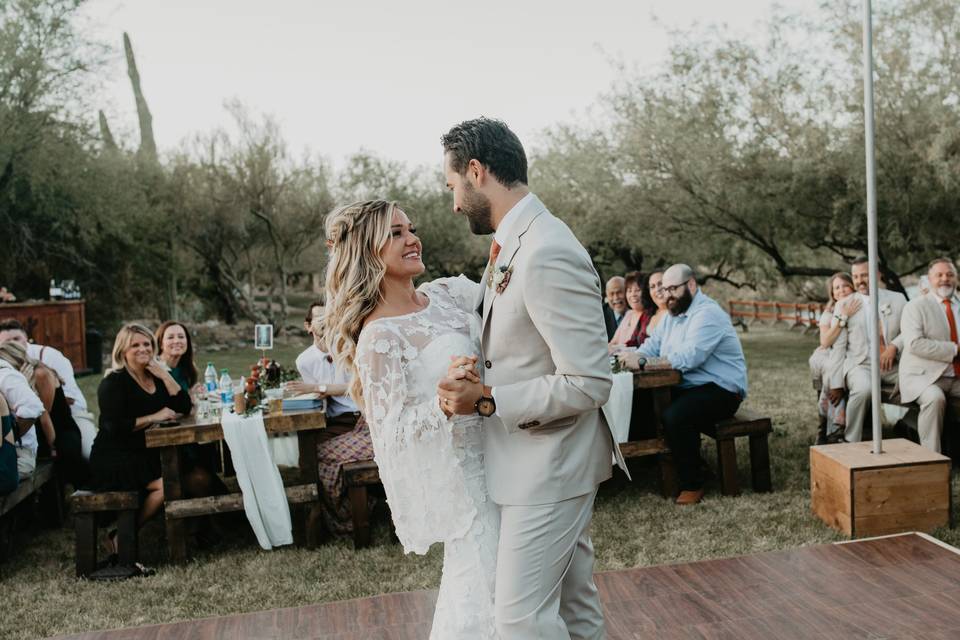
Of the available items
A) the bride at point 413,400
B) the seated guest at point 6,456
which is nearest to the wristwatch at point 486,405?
the bride at point 413,400

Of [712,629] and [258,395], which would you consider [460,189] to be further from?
[258,395]

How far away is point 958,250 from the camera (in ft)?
44.4

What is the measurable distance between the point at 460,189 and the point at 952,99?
1182 cm

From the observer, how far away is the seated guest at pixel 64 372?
18.7ft

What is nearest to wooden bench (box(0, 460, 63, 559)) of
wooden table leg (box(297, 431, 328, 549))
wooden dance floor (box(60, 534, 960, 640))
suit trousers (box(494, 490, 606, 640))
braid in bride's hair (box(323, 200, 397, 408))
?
wooden dance floor (box(60, 534, 960, 640))

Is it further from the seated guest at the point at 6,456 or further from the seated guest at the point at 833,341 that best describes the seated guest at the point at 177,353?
the seated guest at the point at 833,341

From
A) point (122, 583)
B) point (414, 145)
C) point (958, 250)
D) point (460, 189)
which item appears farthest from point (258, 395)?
point (414, 145)

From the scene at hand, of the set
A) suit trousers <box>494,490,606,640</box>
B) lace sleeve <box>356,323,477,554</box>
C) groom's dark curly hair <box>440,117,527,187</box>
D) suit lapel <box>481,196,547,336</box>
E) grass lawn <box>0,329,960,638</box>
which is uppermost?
groom's dark curly hair <box>440,117,527,187</box>

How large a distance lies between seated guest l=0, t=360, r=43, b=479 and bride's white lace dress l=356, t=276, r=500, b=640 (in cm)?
353

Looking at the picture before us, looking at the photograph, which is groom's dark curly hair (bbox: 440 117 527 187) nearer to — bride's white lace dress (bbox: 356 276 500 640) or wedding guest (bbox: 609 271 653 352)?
bride's white lace dress (bbox: 356 276 500 640)

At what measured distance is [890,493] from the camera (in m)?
4.37

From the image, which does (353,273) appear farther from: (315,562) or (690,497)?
(690,497)

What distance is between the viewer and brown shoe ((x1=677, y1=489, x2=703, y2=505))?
5.32 m

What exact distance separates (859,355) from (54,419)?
6.01 m
